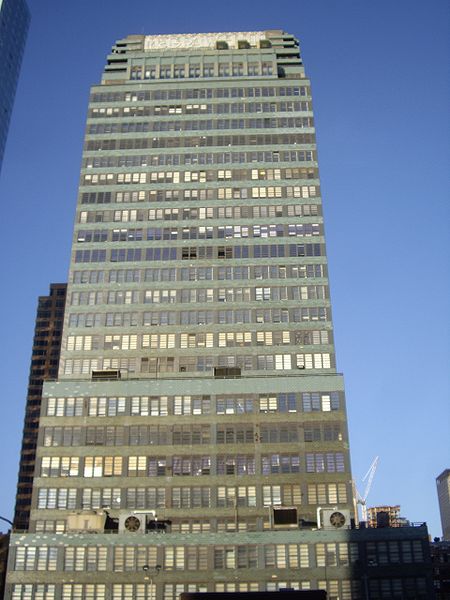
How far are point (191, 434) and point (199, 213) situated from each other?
42.5 meters

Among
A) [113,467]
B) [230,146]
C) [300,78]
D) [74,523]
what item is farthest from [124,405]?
[300,78]

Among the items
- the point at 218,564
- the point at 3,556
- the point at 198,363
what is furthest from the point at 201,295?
the point at 3,556

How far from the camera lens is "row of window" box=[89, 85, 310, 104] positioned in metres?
142

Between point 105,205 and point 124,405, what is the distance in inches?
1594

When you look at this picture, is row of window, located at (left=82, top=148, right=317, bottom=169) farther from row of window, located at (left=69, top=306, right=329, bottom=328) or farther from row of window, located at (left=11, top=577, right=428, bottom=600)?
row of window, located at (left=11, top=577, right=428, bottom=600)

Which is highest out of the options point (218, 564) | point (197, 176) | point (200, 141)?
point (200, 141)

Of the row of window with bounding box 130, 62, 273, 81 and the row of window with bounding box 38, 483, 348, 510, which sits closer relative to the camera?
the row of window with bounding box 38, 483, 348, 510

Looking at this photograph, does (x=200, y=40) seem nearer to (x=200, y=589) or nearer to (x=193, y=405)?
(x=193, y=405)

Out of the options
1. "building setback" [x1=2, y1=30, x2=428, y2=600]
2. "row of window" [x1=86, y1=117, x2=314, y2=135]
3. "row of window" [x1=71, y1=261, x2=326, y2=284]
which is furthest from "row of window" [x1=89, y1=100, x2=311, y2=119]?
"row of window" [x1=71, y1=261, x2=326, y2=284]

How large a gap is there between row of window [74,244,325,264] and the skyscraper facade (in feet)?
1.16

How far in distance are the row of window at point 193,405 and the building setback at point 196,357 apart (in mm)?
224

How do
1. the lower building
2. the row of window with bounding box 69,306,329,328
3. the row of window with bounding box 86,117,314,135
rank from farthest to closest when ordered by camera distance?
the row of window with bounding box 86,117,314,135
the row of window with bounding box 69,306,329,328
the lower building

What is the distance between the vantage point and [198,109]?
461ft

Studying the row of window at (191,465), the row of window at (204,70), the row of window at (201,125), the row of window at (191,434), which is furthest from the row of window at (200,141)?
the row of window at (191,465)
